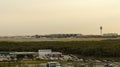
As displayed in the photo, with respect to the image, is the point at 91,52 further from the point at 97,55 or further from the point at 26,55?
the point at 26,55

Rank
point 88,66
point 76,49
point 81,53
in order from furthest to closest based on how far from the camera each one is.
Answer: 1. point 76,49
2. point 81,53
3. point 88,66

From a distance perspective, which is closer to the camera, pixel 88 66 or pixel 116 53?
pixel 88 66

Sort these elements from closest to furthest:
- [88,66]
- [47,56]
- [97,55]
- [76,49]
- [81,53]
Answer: [88,66]
[47,56]
[97,55]
[81,53]
[76,49]

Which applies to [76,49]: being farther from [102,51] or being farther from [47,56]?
[47,56]

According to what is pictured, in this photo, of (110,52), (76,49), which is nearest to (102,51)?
(110,52)

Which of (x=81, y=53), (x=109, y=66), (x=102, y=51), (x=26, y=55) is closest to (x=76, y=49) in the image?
(x=81, y=53)

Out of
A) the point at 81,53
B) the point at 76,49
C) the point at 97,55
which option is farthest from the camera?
the point at 76,49

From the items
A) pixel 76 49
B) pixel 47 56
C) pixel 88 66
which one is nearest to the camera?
pixel 88 66

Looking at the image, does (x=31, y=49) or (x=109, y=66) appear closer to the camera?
(x=109, y=66)
